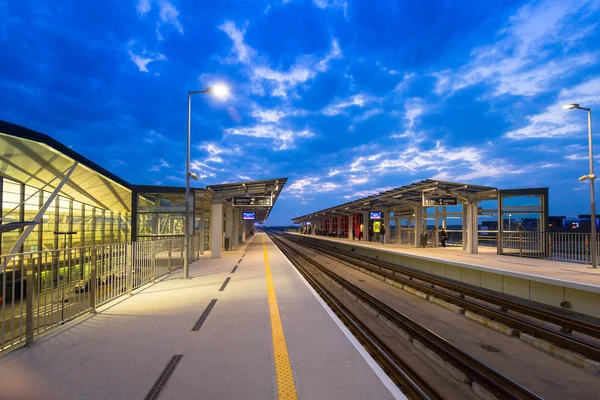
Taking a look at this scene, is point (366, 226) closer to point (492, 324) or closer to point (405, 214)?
point (405, 214)

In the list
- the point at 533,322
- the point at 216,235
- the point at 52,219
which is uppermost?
the point at 52,219

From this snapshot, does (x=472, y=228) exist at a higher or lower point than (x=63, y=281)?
higher

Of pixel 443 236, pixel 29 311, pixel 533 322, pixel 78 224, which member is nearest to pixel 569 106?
pixel 533 322

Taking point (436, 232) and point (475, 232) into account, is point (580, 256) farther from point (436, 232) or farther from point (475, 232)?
point (436, 232)

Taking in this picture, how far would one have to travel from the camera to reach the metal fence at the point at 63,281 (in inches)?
192

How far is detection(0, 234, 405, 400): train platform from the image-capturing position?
358cm

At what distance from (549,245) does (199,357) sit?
744 inches

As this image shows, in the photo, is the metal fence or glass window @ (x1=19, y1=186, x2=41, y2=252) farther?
glass window @ (x1=19, y1=186, x2=41, y2=252)

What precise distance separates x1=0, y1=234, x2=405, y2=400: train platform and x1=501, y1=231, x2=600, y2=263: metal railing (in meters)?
14.5

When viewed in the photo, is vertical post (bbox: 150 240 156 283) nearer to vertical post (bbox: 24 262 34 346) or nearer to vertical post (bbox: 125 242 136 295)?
vertical post (bbox: 125 242 136 295)

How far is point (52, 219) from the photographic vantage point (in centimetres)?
1647

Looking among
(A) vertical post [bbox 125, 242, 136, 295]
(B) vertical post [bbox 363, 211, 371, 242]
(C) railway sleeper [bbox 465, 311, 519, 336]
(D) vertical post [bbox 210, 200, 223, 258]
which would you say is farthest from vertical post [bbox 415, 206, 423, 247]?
(A) vertical post [bbox 125, 242, 136, 295]

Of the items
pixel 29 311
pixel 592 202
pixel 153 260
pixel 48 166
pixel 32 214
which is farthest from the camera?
pixel 32 214

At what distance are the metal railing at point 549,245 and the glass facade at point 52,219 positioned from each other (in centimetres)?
2401
